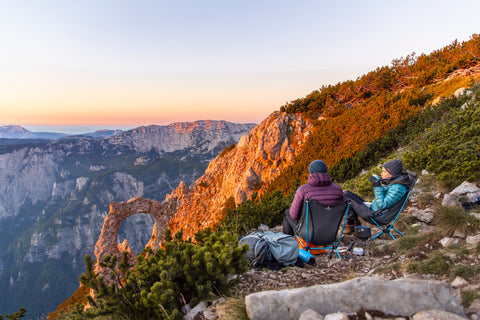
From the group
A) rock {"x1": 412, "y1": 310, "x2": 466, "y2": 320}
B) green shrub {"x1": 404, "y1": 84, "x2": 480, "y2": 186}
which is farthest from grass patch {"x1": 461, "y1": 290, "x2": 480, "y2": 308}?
green shrub {"x1": 404, "y1": 84, "x2": 480, "y2": 186}

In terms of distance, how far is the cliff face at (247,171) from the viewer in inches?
719

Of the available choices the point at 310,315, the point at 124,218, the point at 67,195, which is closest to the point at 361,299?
the point at 310,315

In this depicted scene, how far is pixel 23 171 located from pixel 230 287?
200 metres

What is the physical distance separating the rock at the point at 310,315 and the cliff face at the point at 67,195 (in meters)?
109

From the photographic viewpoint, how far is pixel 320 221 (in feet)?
14.5

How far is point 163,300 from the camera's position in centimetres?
250

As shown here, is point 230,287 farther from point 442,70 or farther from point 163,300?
point 442,70

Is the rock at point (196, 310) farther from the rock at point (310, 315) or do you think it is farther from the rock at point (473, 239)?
the rock at point (473, 239)

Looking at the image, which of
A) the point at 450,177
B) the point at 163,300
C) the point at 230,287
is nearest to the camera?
the point at 163,300

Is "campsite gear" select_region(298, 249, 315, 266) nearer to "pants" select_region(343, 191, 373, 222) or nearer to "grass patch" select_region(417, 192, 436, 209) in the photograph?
"pants" select_region(343, 191, 373, 222)

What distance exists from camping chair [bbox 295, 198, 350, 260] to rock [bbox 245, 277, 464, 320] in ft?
7.21

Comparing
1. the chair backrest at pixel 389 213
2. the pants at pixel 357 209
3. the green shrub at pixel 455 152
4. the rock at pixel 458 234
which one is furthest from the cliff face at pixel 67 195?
the rock at pixel 458 234

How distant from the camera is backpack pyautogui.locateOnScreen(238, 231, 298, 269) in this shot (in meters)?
4.00

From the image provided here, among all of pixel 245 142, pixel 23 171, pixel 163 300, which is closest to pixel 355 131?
pixel 245 142
